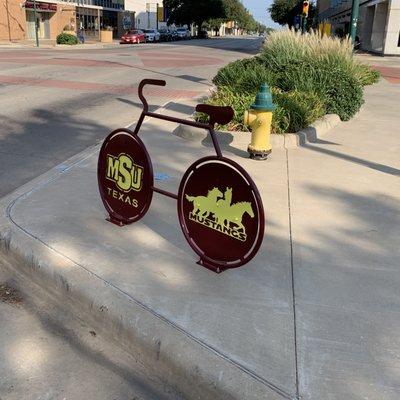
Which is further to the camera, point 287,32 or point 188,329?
point 287,32

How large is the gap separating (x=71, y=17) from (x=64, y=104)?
50.7 metres

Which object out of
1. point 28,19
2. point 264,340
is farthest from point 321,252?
point 28,19

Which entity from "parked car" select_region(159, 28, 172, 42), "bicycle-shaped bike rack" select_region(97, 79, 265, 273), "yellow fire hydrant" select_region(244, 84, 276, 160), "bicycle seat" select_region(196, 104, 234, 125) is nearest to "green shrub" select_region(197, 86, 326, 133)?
"yellow fire hydrant" select_region(244, 84, 276, 160)

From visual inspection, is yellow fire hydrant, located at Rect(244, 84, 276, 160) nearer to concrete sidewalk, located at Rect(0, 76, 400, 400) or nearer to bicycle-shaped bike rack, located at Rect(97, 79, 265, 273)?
concrete sidewalk, located at Rect(0, 76, 400, 400)

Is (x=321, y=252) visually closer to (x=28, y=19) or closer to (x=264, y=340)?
(x=264, y=340)

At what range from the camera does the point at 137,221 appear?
429 centimetres

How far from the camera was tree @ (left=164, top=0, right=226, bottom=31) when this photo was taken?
77875 mm

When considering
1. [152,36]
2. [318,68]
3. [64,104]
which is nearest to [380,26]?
[152,36]

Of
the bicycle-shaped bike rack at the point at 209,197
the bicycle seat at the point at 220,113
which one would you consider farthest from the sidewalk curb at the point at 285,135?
the bicycle seat at the point at 220,113

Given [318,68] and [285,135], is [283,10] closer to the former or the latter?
[318,68]

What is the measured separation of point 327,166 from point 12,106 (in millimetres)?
7208

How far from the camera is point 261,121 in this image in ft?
20.5

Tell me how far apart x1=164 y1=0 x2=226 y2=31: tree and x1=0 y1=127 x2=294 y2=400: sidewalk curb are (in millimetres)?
79800

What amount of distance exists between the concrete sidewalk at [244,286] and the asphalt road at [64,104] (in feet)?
Result: 4.80
